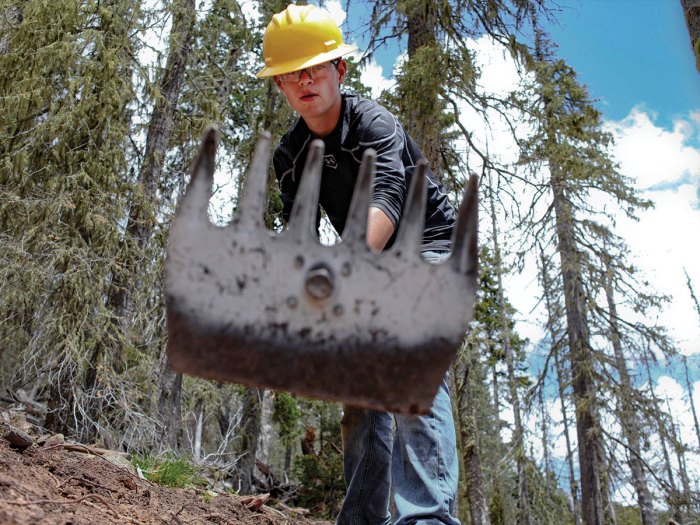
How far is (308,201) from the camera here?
153 cm

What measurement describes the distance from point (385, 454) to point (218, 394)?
19.8 ft

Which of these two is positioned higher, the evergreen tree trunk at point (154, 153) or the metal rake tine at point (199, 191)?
the evergreen tree trunk at point (154, 153)

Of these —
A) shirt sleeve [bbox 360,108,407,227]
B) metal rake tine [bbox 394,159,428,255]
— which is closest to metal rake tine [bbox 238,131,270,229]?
metal rake tine [bbox 394,159,428,255]

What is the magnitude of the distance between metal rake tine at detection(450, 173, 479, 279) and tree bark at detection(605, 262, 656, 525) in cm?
982

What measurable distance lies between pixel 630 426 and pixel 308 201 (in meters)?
10.2

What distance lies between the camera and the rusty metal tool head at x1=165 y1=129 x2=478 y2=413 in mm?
1484

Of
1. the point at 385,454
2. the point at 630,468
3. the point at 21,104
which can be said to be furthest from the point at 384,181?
the point at 630,468

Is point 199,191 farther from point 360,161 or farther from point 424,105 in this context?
point 424,105

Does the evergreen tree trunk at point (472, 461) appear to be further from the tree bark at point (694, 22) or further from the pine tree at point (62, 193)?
the tree bark at point (694, 22)

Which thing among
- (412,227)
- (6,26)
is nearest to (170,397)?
(6,26)

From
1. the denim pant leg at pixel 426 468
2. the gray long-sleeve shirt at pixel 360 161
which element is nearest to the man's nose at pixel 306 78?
the gray long-sleeve shirt at pixel 360 161

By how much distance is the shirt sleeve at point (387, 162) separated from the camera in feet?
7.06

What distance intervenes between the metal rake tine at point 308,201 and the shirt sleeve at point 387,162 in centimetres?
57

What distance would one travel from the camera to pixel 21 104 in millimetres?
5285
